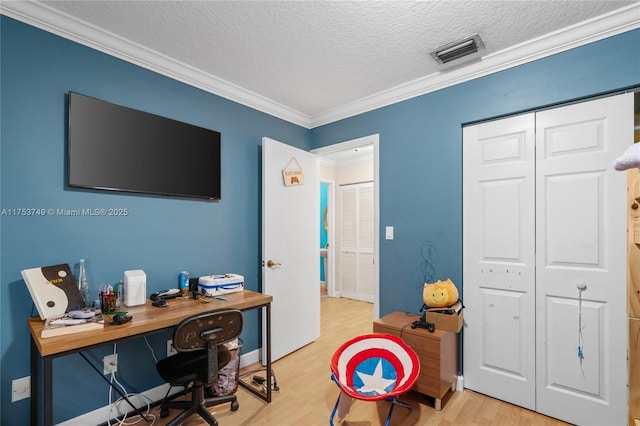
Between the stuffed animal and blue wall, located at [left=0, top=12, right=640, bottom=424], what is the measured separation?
194 mm

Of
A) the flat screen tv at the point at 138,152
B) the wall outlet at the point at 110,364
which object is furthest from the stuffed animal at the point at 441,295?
the wall outlet at the point at 110,364

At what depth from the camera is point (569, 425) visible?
196 centimetres

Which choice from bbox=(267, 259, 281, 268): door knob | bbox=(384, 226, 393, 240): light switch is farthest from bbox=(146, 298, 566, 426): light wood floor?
bbox=(384, 226, 393, 240): light switch

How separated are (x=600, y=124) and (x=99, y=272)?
3307 millimetres

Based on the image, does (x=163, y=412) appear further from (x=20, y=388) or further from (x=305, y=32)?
(x=305, y=32)

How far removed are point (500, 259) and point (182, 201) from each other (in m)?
2.46

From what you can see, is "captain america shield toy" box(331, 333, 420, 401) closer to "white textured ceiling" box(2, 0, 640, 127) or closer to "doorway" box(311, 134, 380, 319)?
"white textured ceiling" box(2, 0, 640, 127)

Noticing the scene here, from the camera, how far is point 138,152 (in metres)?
2.15

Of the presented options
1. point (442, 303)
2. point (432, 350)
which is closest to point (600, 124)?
point (442, 303)

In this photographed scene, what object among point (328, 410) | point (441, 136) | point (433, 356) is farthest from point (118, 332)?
point (441, 136)

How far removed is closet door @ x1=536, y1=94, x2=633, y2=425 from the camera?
1.84 metres

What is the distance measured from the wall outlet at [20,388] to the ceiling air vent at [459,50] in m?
3.27

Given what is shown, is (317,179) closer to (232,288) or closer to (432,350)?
(232,288)

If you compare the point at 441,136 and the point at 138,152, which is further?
the point at 441,136
